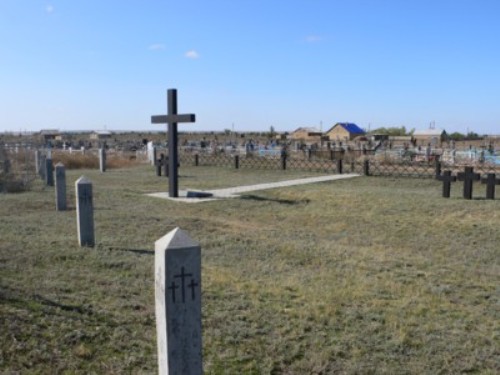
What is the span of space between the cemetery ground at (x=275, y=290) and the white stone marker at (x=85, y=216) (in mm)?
290

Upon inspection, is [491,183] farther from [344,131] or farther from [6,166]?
[344,131]

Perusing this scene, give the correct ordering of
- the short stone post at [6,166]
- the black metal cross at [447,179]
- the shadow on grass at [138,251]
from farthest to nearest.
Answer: the short stone post at [6,166], the black metal cross at [447,179], the shadow on grass at [138,251]

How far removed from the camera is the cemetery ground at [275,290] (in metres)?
4.68

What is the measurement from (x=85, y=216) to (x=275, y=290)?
407cm

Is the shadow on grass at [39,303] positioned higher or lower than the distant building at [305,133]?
lower

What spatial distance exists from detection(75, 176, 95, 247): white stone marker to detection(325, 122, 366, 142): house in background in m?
75.2

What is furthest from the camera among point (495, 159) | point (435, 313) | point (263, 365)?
point (495, 159)

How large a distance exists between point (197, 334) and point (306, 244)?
6.12 m

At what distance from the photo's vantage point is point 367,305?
20.1ft

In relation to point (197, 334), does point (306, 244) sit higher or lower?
lower

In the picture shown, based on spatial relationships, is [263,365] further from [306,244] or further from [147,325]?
[306,244]

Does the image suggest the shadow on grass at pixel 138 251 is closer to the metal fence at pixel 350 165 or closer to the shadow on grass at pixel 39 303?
the shadow on grass at pixel 39 303

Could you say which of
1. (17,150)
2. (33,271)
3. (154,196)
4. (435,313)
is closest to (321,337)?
(435,313)

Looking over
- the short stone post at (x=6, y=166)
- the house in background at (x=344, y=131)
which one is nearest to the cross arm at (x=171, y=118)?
the short stone post at (x=6, y=166)
